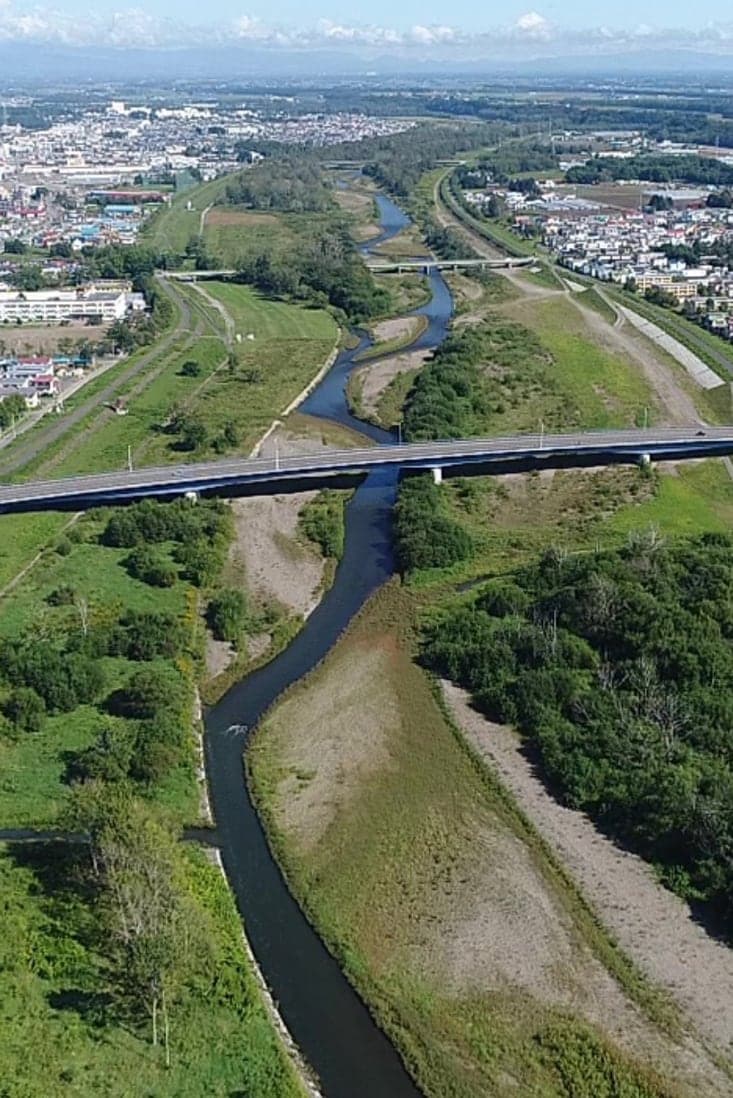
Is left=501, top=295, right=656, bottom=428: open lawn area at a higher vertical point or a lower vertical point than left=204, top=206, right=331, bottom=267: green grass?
lower

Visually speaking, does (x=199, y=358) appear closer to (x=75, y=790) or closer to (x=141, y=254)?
(x=141, y=254)

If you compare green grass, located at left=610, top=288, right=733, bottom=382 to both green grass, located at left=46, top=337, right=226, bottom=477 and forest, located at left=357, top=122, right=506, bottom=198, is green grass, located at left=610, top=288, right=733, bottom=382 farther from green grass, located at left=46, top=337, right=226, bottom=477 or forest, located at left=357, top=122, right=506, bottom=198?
forest, located at left=357, top=122, right=506, bottom=198

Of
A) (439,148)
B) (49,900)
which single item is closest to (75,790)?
(49,900)

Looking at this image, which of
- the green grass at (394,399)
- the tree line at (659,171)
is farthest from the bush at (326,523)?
the tree line at (659,171)

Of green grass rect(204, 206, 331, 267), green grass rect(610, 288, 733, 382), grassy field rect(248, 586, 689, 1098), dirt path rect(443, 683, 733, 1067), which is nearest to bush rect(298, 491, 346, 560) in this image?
grassy field rect(248, 586, 689, 1098)

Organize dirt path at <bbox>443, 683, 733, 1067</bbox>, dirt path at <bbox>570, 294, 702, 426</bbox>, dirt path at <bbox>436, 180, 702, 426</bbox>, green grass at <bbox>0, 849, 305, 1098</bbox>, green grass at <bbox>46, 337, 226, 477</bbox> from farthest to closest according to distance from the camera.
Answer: dirt path at <bbox>436, 180, 702, 426</bbox>
dirt path at <bbox>570, 294, 702, 426</bbox>
green grass at <bbox>46, 337, 226, 477</bbox>
dirt path at <bbox>443, 683, 733, 1067</bbox>
green grass at <bbox>0, 849, 305, 1098</bbox>

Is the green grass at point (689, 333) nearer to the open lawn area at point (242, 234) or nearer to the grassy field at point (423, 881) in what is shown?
the open lawn area at point (242, 234)
